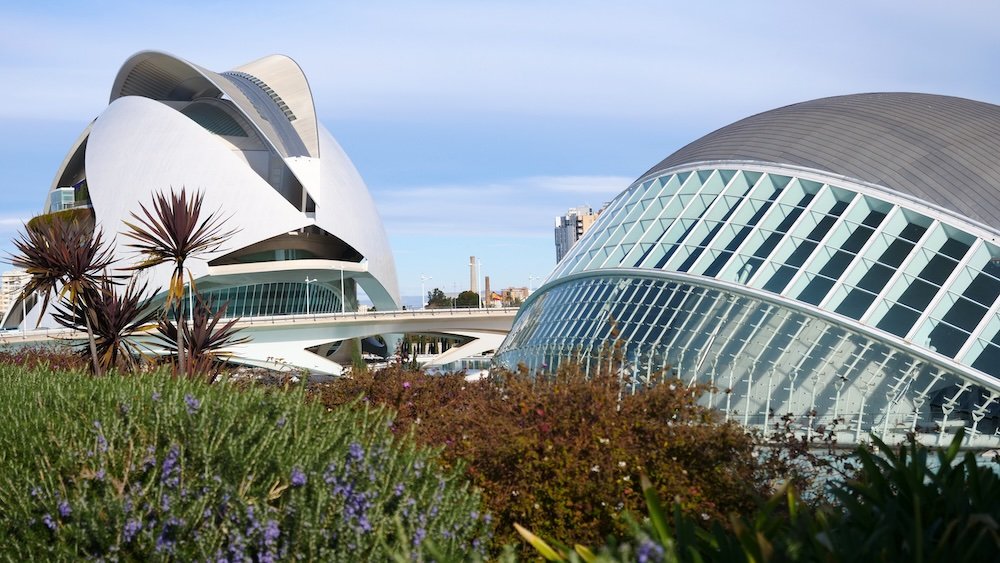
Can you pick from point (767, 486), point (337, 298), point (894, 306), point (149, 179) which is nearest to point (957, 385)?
point (894, 306)

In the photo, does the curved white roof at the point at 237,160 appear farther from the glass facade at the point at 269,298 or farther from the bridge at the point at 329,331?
the bridge at the point at 329,331

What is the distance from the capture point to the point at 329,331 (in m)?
58.4

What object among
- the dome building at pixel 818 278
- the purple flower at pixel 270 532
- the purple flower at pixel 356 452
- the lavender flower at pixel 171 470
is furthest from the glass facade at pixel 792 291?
the purple flower at pixel 270 532

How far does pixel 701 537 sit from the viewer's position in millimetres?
6555

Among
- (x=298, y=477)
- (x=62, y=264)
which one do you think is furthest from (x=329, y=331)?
(x=298, y=477)

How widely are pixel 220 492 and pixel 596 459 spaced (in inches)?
133

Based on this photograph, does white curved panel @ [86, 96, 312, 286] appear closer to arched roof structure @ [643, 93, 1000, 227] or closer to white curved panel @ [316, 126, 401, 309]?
white curved panel @ [316, 126, 401, 309]

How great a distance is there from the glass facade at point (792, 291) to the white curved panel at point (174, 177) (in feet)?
141

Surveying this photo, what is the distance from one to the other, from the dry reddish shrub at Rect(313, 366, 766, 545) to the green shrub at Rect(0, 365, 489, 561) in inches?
31.4

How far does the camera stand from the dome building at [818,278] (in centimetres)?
1566

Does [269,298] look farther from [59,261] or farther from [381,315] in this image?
[59,261]

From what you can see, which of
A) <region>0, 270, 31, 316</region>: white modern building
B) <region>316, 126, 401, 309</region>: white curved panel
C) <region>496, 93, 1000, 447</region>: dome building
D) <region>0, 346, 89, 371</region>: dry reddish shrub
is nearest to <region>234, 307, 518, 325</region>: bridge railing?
<region>316, 126, 401, 309</region>: white curved panel

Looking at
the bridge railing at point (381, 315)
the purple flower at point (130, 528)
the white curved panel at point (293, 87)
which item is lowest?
the purple flower at point (130, 528)

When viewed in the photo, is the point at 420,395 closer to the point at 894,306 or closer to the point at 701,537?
the point at 894,306
